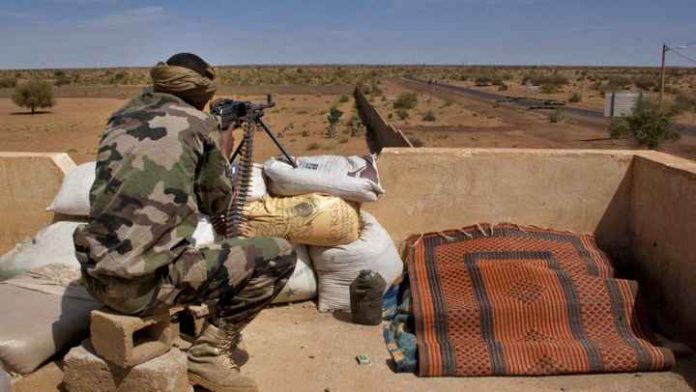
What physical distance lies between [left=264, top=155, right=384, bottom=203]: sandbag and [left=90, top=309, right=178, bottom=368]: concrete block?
173 cm

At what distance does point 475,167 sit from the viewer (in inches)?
199

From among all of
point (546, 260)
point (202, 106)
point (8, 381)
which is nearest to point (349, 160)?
point (546, 260)

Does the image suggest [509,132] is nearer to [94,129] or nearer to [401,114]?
[401,114]

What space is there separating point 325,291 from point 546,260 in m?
1.42

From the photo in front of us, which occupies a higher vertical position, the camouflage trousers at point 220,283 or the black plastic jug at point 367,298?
the camouflage trousers at point 220,283

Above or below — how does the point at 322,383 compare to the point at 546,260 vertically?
below

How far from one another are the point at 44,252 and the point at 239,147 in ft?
4.82

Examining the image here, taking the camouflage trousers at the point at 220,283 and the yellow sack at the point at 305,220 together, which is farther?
the yellow sack at the point at 305,220

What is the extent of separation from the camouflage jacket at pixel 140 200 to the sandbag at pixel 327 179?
67.7 inches

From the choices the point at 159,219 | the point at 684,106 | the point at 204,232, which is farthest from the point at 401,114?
the point at 159,219

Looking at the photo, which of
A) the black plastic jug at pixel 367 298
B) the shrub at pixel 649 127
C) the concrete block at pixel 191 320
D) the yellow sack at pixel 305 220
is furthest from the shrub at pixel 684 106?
the concrete block at pixel 191 320

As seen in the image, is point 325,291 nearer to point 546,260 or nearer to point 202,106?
point 546,260

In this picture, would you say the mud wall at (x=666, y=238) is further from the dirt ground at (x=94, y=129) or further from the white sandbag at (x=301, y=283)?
the dirt ground at (x=94, y=129)

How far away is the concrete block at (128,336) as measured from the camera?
2.90 metres
